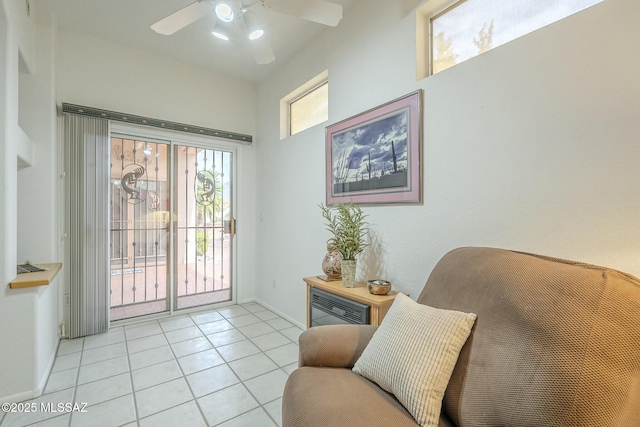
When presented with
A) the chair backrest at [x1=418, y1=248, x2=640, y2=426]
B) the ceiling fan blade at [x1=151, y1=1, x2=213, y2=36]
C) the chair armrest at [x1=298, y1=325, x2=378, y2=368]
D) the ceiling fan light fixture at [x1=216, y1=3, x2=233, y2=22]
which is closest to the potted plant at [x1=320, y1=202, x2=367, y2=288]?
the chair armrest at [x1=298, y1=325, x2=378, y2=368]

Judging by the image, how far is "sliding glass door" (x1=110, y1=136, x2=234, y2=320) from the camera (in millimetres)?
3141

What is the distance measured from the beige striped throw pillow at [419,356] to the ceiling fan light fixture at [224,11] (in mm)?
2063

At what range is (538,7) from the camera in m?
1.43

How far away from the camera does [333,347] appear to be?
1.34 meters

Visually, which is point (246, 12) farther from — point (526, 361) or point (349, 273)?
point (526, 361)

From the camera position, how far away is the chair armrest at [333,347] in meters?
1.33

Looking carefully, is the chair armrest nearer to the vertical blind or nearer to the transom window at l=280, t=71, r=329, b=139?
the transom window at l=280, t=71, r=329, b=139

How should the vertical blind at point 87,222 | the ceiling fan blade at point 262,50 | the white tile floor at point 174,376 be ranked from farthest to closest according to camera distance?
the vertical blind at point 87,222 → the ceiling fan blade at point 262,50 → the white tile floor at point 174,376

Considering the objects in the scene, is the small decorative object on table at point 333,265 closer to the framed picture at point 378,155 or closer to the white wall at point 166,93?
the framed picture at point 378,155

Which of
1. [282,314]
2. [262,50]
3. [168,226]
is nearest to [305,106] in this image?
[262,50]

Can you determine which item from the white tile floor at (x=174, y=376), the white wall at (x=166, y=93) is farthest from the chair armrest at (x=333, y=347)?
the white wall at (x=166, y=93)

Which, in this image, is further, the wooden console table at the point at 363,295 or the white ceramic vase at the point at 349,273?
the white ceramic vase at the point at 349,273

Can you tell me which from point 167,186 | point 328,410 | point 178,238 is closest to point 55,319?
point 178,238

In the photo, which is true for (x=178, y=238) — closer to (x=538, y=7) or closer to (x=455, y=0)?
(x=455, y=0)
